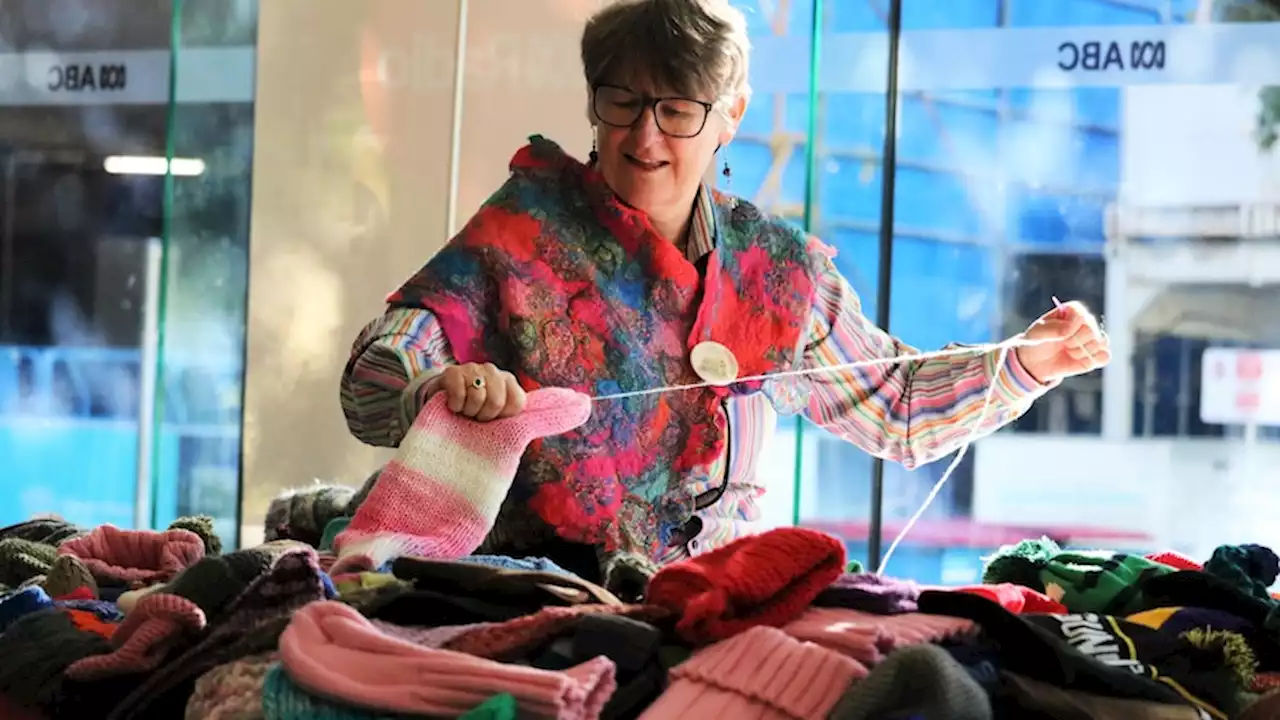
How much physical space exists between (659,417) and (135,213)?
6.08 ft

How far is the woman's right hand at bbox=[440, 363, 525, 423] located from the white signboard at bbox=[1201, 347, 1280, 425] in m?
1.66

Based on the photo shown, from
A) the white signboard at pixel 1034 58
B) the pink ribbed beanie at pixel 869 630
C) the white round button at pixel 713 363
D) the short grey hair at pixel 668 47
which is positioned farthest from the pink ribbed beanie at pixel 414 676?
the white signboard at pixel 1034 58

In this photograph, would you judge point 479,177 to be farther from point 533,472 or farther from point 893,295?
point 533,472

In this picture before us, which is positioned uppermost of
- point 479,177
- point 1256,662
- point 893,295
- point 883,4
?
point 883,4

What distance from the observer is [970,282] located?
2.48 meters

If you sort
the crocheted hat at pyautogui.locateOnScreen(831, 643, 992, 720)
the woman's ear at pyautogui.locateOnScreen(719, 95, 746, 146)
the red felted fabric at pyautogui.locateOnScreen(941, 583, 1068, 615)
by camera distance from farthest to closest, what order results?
the woman's ear at pyautogui.locateOnScreen(719, 95, 746, 146) < the red felted fabric at pyautogui.locateOnScreen(941, 583, 1068, 615) < the crocheted hat at pyautogui.locateOnScreen(831, 643, 992, 720)

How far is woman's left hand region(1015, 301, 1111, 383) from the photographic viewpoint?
135cm

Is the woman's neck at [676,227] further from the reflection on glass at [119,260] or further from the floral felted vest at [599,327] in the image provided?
the reflection on glass at [119,260]

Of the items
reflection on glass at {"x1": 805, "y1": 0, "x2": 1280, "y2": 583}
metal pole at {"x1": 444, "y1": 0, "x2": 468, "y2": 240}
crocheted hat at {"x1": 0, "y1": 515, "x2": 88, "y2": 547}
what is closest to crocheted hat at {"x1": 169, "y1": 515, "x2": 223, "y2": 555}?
crocheted hat at {"x1": 0, "y1": 515, "x2": 88, "y2": 547}

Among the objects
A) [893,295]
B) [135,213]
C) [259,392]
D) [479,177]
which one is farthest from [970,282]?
[135,213]

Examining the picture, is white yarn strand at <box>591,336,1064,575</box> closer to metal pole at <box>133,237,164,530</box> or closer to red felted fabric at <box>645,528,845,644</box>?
red felted fabric at <box>645,528,845,644</box>

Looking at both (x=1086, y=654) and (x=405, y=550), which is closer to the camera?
(x=1086, y=654)

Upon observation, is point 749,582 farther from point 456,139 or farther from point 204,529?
point 456,139

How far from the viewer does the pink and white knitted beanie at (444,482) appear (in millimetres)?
1036
